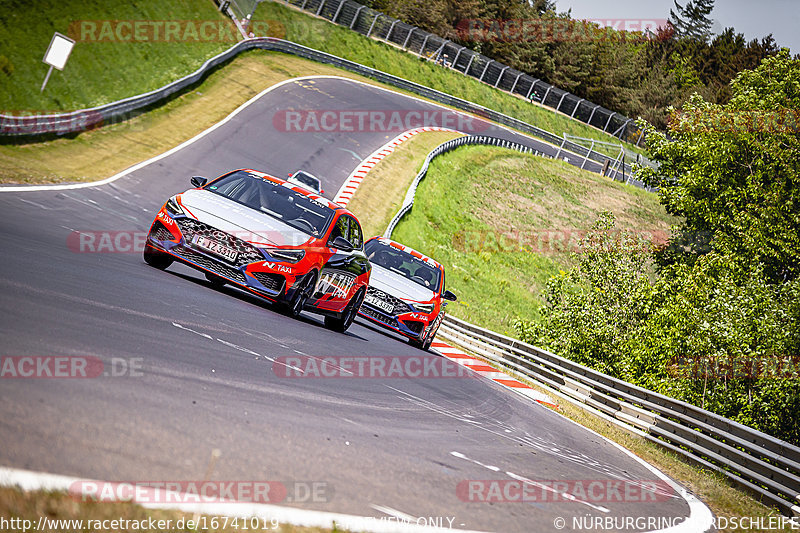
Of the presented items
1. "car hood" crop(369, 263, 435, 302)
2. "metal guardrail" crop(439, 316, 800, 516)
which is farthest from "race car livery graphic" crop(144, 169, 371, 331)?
"metal guardrail" crop(439, 316, 800, 516)

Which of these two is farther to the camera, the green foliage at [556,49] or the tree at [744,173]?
the green foliage at [556,49]

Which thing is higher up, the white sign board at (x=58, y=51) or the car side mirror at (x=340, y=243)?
the white sign board at (x=58, y=51)

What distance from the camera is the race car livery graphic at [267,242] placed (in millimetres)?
10609

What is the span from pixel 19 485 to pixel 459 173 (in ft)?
143

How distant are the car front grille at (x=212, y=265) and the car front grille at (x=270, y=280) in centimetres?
22

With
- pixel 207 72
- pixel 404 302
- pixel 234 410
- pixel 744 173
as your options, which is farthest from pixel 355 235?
pixel 207 72

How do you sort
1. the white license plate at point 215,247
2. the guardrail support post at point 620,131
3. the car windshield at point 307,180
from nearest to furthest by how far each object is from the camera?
the white license plate at point 215,247, the car windshield at point 307,180, the guardrail support post at point 620,131

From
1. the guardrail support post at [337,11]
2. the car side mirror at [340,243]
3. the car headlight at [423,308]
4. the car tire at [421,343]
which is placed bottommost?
the car tire at [421,343]

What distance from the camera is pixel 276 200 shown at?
12023 mm

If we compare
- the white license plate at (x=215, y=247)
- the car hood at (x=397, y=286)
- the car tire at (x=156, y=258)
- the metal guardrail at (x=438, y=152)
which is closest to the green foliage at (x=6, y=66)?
the metal guardrail at (x=438, y=152)

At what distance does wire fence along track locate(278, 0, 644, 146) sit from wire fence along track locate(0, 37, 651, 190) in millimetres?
6717

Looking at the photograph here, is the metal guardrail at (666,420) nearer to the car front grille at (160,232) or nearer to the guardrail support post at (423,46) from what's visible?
the car front grille at (160,232)

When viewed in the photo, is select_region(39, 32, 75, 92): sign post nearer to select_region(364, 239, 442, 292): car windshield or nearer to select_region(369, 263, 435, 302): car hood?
select_region(364, 239, 442, 292): car windshield

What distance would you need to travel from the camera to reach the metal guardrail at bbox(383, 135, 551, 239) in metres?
31.9
